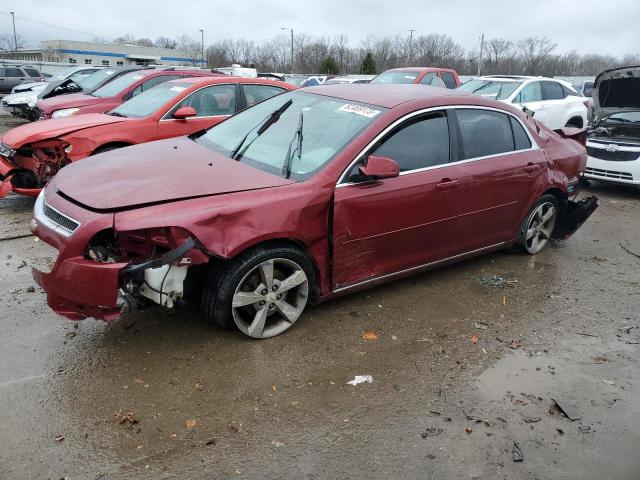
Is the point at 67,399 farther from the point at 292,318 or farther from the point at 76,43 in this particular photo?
the point at 76,43

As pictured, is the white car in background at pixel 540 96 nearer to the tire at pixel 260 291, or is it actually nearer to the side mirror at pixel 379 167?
the side mirror at pixel 379 167

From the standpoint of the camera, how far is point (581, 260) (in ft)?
19.0

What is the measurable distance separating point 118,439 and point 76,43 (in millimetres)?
87314

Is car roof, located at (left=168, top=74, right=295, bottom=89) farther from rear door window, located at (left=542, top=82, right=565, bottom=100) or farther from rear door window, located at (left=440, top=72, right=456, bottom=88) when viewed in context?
rear door window, located at (left=542, top=82, right=565, bottom=100)

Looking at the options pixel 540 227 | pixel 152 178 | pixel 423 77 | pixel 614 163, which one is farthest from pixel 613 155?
pixel 152 178

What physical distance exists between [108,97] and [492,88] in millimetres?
7834

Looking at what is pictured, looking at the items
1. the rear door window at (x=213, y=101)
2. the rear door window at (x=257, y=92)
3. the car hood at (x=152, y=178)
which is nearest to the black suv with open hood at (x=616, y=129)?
the rear door window at (x=257, y=92)

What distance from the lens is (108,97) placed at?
917 cm

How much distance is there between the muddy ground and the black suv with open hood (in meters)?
4.70

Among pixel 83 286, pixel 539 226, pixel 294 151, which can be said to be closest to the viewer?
pixel 83 286

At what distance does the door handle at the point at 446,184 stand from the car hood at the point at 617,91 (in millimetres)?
6032

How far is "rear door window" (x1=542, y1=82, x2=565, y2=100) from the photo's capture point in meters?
12.1

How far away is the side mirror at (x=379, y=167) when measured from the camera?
3812 mm

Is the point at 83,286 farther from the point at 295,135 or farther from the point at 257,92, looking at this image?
the point at 257,92
